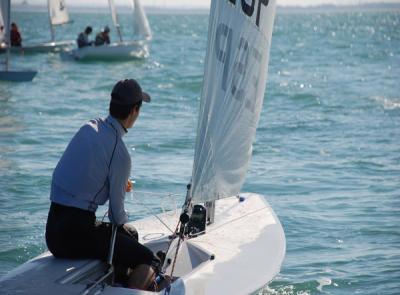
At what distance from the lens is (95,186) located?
4035mm

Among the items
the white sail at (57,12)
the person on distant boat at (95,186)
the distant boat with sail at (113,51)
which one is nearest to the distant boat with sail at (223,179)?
the person on distant boat at (95,186)

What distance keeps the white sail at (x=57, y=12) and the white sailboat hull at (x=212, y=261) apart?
2222 centimetres

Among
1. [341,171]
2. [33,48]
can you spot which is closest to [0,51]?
[33,48]

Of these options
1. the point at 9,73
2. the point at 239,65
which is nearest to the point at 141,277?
the point at 239,65

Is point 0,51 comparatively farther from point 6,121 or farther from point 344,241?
point 344,241

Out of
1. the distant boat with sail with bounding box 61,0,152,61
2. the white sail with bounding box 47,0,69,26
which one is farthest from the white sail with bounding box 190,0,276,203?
the white sail with bounding box 47,0,69,26

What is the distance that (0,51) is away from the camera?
77.6 ft

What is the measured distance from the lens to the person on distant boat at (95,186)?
4.02 metres

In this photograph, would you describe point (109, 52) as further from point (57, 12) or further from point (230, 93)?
point (230, 93)

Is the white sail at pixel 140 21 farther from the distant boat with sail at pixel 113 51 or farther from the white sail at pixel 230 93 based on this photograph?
the white sail at pixel 230 93

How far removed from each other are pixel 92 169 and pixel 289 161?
6574 mm

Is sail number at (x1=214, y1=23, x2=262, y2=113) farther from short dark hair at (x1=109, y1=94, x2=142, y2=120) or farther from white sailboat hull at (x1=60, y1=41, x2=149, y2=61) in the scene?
white sailboat hull at (x1=60, y1=41, x2=149, y2=61)

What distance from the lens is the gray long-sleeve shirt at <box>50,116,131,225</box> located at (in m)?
4.01

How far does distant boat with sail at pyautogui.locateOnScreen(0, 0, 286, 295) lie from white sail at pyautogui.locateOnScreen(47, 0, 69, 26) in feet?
74.8
